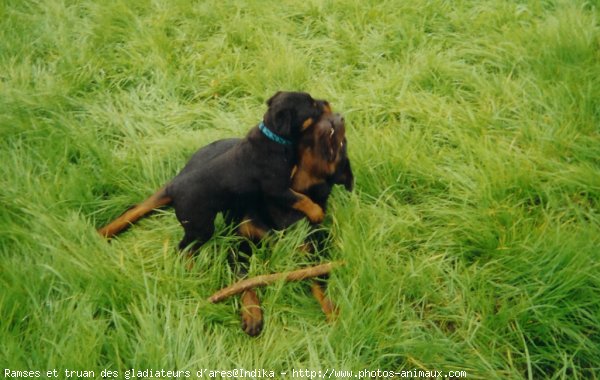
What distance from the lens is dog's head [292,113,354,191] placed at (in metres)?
2.41

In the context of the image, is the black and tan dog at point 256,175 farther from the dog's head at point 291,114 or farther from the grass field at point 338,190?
the grass field at point 338,190

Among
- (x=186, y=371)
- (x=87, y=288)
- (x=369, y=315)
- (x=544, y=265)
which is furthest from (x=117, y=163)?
(x=544, y=265)

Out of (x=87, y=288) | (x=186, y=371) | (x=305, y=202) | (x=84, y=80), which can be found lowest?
(x=186, y=371)

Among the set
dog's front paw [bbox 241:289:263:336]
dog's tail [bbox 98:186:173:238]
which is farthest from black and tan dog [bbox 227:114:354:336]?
dog's tail [bbox 98:186:173:238]

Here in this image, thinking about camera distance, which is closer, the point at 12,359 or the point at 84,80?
the point at 12,359

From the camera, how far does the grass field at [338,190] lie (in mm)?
2084

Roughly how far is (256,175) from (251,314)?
0.68m

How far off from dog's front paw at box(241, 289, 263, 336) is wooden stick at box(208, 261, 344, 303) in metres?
0.05

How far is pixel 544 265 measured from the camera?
7.22ft

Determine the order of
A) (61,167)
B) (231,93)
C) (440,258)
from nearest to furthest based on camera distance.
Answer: (440,258) → (61,167) → (231,93)

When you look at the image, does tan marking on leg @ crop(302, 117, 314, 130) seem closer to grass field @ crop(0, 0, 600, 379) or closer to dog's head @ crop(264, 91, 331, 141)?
dog's head @ crop(264, 91, 331, 141)

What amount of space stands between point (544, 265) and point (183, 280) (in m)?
1.68

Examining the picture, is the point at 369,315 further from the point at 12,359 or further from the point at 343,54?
the point at 343,54

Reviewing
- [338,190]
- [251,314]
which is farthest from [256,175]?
[251,314]
